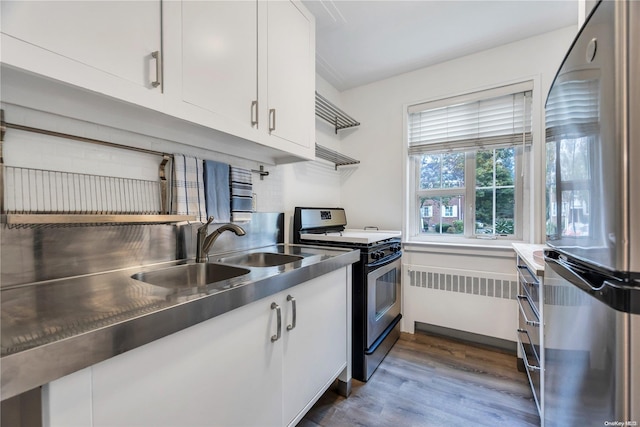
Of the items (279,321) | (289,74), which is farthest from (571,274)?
(289,74)

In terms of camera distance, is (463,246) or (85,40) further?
(463,246)

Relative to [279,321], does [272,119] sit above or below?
above

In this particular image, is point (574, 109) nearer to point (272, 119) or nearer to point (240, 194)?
point (272, 119)

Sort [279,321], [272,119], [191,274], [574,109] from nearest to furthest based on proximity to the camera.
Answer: [574,109]
[279,321]
[191,274]
[272,119]

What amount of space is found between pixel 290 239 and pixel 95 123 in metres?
1.45

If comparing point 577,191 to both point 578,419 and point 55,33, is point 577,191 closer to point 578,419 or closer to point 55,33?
point 578,419

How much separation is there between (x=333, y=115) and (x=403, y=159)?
0.84 m

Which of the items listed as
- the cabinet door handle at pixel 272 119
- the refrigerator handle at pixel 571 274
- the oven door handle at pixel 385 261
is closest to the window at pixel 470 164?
the oven door handle at pixel 385 261

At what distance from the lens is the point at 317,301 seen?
144 cm

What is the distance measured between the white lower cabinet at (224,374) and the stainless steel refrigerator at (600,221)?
3.29ft

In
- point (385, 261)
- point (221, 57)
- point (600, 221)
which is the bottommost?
point (385, 261)

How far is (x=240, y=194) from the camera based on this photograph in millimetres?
1717

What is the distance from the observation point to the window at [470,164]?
2.32 metres


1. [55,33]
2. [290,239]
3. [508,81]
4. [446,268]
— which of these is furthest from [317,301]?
[508,81]
